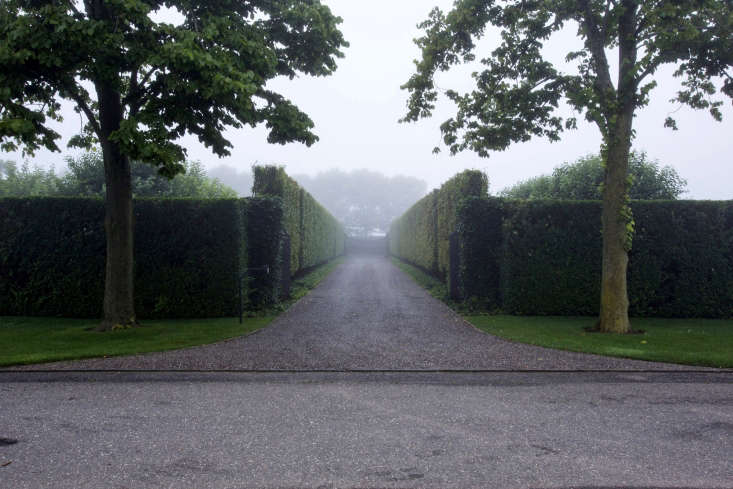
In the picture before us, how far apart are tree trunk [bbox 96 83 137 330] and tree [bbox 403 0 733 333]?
7.09 m

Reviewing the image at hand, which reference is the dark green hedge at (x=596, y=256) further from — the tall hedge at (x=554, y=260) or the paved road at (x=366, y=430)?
the paved road at (x=366, y=430)

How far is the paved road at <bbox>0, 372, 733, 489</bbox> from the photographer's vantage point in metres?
3.58

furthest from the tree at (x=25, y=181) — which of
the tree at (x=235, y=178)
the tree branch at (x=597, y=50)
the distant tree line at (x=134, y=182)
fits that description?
the tree at (x=235, y=178)

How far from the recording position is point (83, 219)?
11.9 m

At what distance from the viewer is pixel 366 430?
4.58 m

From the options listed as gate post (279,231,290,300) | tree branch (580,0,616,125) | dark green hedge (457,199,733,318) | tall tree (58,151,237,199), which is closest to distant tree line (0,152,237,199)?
tall tree (58,151,237,199)

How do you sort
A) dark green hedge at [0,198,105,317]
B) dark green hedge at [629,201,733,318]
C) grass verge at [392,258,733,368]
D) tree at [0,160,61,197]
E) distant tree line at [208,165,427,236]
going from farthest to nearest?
distant tree line at [208,165,427,236] → tree at [0,160,61,197] → dark green hedge at [629,201,733,318] → dark green hedge at [0,198,105,317] → grass verge at [392,258,733,368]

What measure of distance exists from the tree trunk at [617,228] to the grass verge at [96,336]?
8037mm

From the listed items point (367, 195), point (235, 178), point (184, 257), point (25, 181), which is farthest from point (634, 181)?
point (235, 178)

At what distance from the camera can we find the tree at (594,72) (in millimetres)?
9219

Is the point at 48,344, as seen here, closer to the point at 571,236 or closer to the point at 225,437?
the point at 225,437

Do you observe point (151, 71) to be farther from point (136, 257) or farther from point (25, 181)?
point (25, 181)

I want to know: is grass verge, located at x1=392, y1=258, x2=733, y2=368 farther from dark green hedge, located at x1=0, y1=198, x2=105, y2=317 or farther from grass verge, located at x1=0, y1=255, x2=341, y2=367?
dark green hedge, located at x1=0, y1=198, x2=105, y2=317

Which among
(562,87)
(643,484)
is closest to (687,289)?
(562,87)
